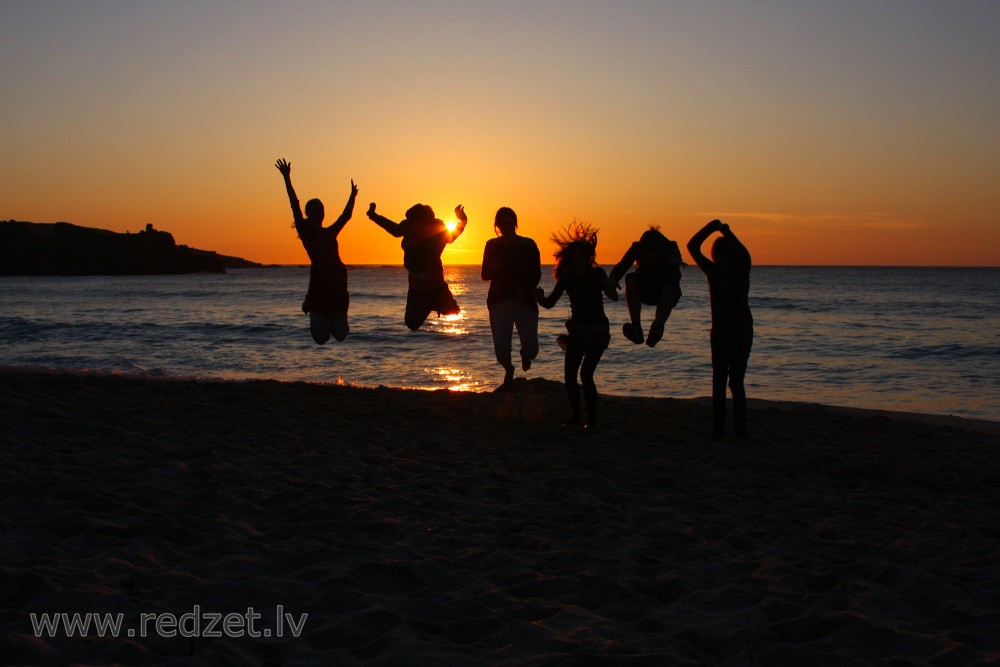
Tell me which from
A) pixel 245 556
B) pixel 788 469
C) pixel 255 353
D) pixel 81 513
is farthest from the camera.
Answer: pixel 255 353

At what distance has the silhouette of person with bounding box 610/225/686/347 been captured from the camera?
8031mm

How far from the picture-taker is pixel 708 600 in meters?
3.96

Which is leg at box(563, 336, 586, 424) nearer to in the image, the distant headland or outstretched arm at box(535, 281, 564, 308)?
outstretched arm at box(535, 281, 564, 308)

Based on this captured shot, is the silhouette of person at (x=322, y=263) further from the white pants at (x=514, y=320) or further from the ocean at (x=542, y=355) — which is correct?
the ocean at (x=542, y=355)

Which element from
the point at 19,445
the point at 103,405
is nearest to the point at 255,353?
the point at 103,405

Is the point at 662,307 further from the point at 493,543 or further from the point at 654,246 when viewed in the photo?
the point at 493,543

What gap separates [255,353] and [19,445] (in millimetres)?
16834

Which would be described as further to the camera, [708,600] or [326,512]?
[326,512]

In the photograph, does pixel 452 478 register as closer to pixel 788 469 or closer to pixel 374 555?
pixel 374 555

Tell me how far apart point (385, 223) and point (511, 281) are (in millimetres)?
1542

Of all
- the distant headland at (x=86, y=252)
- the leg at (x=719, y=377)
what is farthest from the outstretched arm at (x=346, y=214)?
the distant headland at (x=86, y=252)

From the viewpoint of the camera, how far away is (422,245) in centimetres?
880

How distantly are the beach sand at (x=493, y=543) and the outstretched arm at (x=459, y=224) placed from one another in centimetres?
219

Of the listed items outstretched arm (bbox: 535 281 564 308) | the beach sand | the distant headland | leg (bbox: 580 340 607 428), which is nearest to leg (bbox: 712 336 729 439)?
the beach sand
